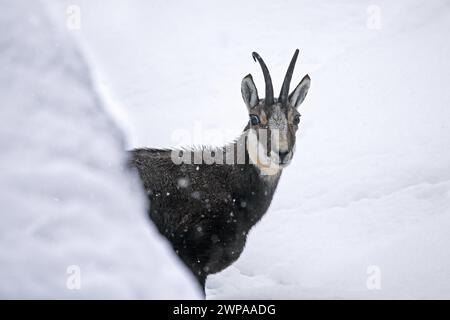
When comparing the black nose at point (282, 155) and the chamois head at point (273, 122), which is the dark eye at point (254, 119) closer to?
the chamois head at point (273, 122)

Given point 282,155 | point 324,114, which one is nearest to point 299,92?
point 282,155

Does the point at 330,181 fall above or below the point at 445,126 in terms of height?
below

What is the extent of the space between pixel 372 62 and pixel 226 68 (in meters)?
4.06

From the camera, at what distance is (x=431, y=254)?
609 centimetres

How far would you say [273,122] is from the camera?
564cm

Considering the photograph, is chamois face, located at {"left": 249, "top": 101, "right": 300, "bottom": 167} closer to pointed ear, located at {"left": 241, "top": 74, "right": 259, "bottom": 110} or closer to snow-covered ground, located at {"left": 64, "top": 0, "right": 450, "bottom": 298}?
pointed ear, located at {"left": 241, "top": 74, "right": 259, "bottom": 110}

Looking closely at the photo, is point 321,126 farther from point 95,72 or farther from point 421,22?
point 95,72

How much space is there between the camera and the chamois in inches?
225

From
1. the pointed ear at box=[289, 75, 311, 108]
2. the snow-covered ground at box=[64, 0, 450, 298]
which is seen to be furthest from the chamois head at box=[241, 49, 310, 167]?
the snow-covered ground at box=[64, 0, 450, 298]

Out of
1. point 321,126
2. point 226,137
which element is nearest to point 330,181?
point 321,126

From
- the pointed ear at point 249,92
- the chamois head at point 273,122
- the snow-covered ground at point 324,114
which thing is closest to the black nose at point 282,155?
the chamois head at point 273,122

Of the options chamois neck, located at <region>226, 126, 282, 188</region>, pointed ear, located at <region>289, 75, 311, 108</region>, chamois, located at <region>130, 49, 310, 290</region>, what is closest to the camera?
chamois, located at <region>130, 49, 310, 290</region>

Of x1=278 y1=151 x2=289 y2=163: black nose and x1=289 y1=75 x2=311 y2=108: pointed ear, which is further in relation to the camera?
x1=289 y1=75 x2=311 y2=108: pointed ear

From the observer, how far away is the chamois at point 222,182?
5.71 meters
